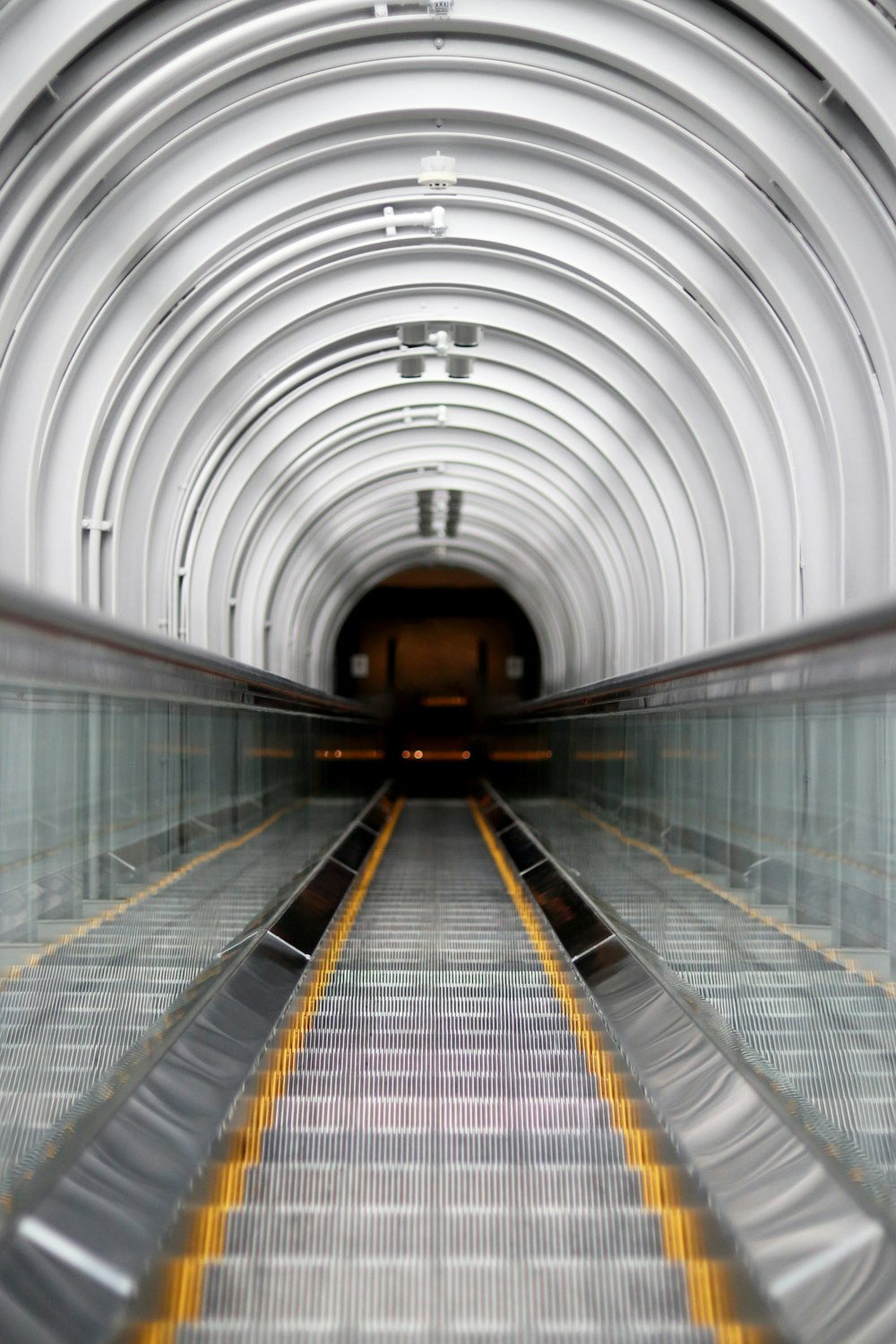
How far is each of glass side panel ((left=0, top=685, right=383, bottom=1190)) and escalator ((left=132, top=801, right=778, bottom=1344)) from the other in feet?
1.67

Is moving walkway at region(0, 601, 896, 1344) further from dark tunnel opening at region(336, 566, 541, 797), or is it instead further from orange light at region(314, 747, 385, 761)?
dark tunnel opening at region(336, 566, 541, 797)

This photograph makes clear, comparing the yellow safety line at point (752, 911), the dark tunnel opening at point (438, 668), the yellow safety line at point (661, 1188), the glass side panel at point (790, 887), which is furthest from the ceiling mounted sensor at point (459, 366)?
the dark tunnel opening at point (438, 668)

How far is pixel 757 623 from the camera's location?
1234 cm

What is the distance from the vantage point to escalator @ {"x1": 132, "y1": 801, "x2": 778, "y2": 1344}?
317cm

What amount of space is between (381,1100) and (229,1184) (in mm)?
910

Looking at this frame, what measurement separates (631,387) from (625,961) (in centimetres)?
811

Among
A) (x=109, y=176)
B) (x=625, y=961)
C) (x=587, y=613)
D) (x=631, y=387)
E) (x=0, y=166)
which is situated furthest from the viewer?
(x=587, y=613)

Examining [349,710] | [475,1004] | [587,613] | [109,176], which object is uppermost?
[109,176]

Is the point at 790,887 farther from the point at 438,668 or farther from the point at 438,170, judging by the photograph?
the point at 438,668

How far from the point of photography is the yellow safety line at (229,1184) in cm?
317

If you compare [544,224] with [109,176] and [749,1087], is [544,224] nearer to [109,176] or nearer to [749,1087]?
[109,176]

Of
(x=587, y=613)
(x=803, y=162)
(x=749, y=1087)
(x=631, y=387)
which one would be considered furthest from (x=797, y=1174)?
(x=587, y=613)

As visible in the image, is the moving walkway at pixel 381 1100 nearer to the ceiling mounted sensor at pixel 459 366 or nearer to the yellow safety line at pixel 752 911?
the yellow safety line at pixel 752 911

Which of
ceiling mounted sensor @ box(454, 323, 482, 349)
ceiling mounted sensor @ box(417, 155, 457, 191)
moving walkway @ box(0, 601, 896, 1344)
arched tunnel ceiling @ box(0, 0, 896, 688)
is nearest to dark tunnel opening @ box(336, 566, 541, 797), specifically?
arched tunnel ceiling @ box(0, 0, 896, 688)
